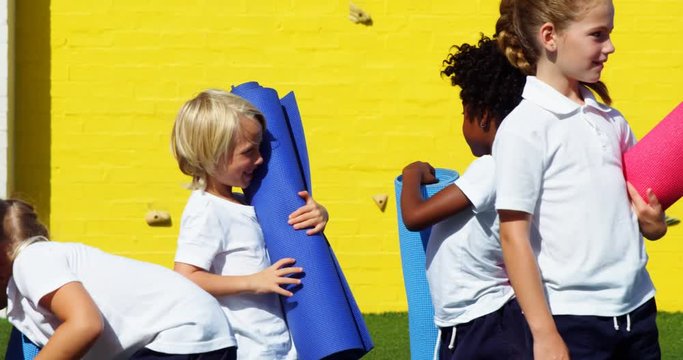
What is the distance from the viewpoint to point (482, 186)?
374cm

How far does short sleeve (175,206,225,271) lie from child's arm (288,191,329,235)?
24cm

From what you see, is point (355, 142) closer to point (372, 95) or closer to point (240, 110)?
point (372, 95)

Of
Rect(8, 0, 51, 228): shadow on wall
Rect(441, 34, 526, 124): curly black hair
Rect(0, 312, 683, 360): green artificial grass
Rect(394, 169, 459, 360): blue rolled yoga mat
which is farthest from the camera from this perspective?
Rect(8, 0, 51, 228): shadow on wall

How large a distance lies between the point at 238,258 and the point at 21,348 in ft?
2.22

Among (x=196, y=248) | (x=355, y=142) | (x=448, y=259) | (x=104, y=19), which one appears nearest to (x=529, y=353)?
(x=448, y=259)

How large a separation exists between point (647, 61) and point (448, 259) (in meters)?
3.57

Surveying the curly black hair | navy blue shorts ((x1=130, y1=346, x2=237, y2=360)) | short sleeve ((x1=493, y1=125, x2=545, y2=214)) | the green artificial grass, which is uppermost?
the curly black hair

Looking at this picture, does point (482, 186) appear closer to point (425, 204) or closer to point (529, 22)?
point (425, 204)

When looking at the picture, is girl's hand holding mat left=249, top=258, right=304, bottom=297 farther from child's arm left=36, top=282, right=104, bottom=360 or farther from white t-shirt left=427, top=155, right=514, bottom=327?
child's arm left=36, top=282, right=104, bottom=360

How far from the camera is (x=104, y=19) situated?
23.0 ft

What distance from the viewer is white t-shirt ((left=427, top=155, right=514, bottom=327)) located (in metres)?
3.75

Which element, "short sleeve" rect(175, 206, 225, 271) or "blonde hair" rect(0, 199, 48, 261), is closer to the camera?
"blonde hair" rect(0, 199, 48, 261)

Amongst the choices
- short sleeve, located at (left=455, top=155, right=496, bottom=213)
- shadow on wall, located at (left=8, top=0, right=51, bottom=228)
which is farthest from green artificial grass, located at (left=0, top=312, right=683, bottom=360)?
short sleeve, located at (left=455, top=155, right=496, bottom=213)

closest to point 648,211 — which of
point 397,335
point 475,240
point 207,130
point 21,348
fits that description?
point 475,240
